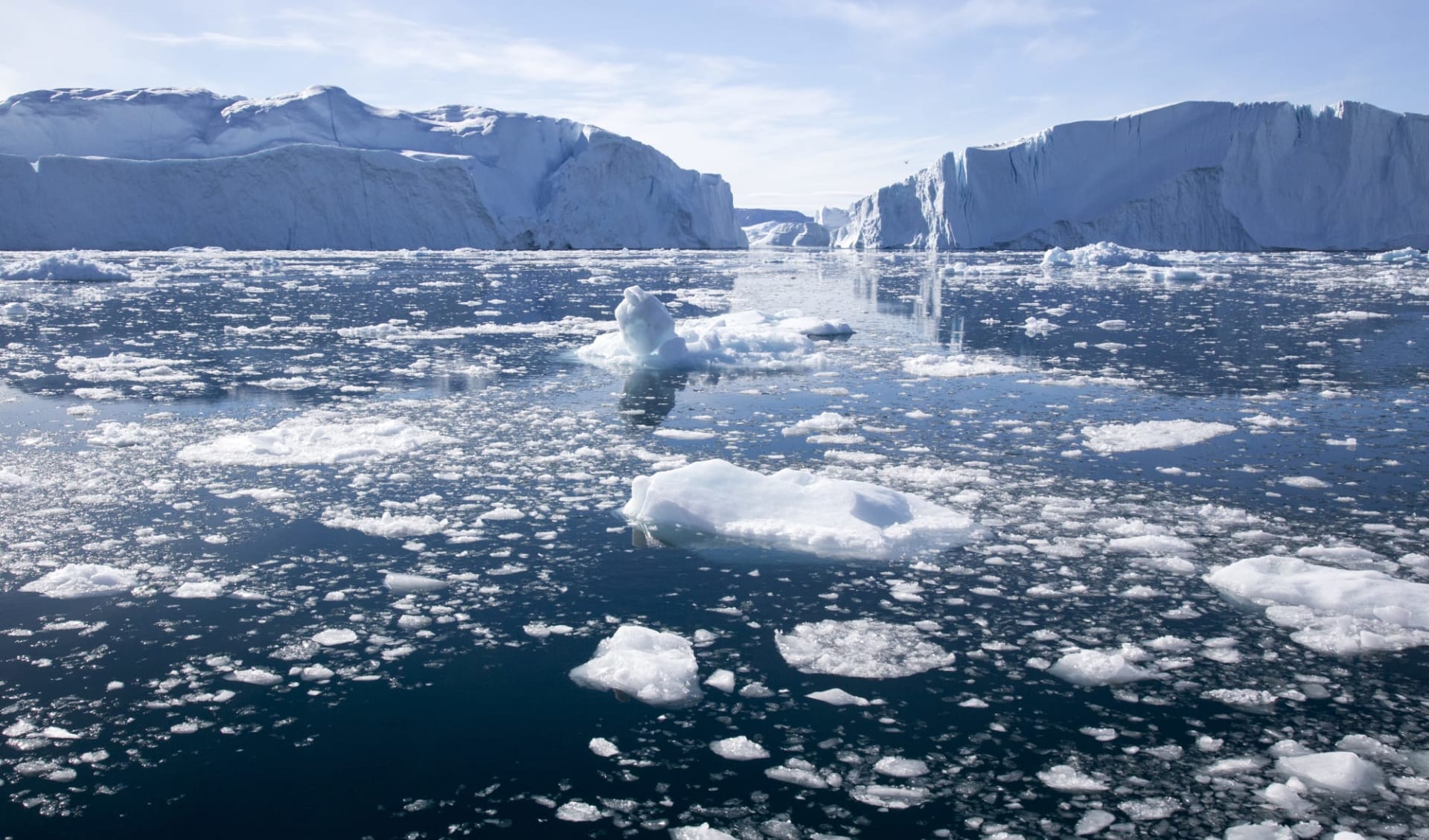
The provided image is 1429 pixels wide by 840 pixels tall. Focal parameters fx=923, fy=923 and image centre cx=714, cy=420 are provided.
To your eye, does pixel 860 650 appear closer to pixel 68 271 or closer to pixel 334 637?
pixel 334 637

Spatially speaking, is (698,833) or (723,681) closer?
(698,833)

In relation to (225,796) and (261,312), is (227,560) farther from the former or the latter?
(261,312)

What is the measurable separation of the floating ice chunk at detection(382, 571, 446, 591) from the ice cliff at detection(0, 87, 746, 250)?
39.0 meters

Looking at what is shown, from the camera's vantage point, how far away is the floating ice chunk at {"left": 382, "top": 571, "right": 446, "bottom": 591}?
3762 mm

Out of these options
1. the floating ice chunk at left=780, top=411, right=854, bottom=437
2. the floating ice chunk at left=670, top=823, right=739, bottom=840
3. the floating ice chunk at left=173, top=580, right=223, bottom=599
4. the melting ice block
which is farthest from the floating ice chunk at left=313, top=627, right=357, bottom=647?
the floating ice chunk at left=780, top=411, right=854, bottom=437

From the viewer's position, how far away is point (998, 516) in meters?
4.67

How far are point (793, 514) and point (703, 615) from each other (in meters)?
1.10

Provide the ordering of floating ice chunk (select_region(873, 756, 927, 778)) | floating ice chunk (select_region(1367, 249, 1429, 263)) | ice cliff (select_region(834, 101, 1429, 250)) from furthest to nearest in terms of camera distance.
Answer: ice cliff (select_region(834, 101, 1429, 250)) < floating ice chunk (select_region(1367, 249, 1429, 263)) < floating ice chunk (select_region(873, 756, 927, 778))

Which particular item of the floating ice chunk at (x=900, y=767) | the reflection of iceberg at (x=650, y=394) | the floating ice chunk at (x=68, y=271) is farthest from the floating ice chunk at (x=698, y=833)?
the floating ice chunk at (x=68, y=271)

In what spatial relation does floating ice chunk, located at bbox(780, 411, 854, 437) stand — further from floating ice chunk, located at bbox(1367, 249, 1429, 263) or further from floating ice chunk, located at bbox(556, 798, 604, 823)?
floating ice chunk, located at bbox(1367, 249, 1429, 263)

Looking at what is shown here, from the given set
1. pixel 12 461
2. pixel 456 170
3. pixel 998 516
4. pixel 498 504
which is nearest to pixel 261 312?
pixel 12 461

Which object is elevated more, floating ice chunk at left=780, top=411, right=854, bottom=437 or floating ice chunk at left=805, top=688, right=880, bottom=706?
floating ice chunk at left=780, top=411, right=854, bottom=437

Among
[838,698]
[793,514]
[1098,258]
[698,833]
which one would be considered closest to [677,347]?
[793,514]

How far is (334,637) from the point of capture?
11.0 ft
